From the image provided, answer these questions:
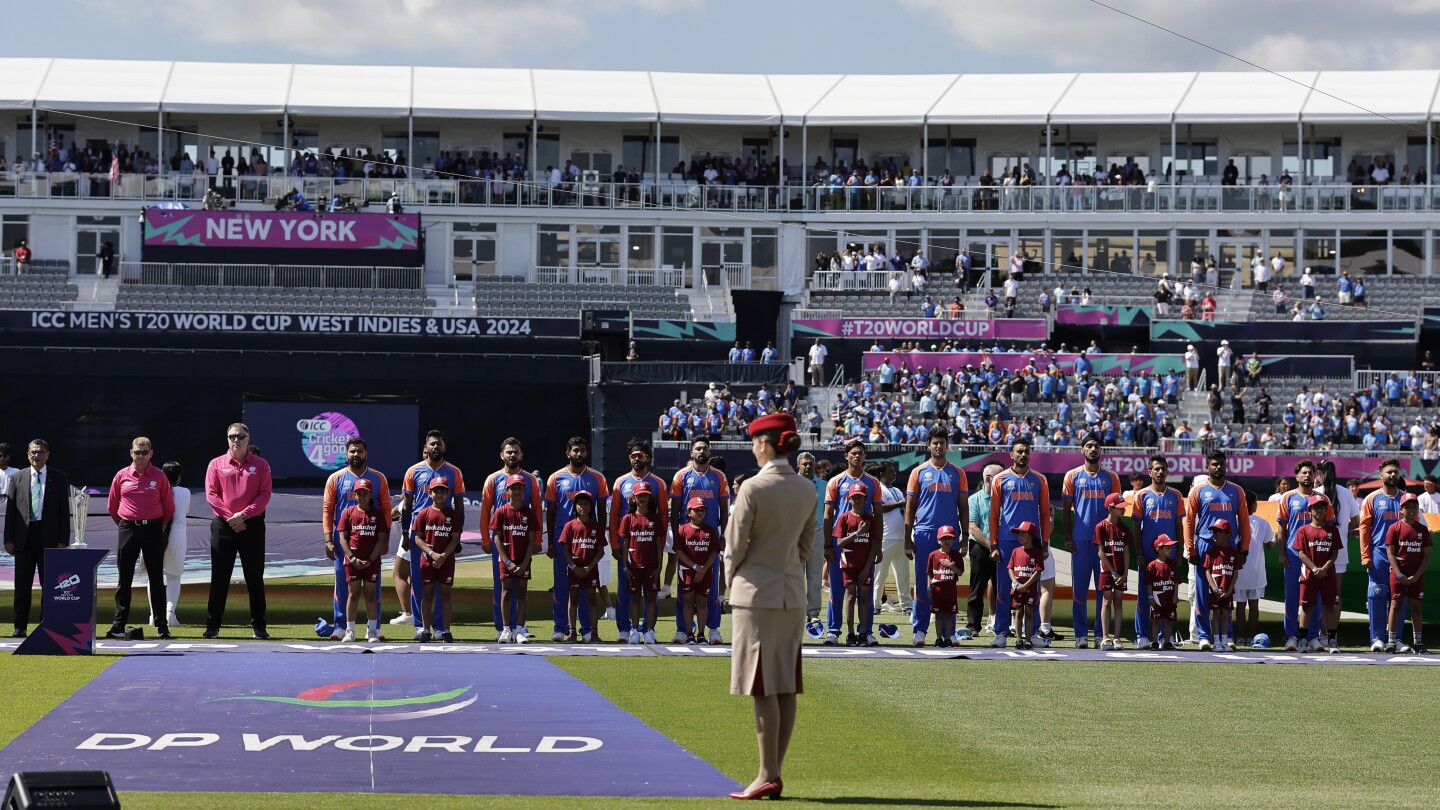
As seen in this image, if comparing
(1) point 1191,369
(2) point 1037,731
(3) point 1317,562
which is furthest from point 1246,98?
(2) point 1037,731

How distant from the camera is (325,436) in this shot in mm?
39875

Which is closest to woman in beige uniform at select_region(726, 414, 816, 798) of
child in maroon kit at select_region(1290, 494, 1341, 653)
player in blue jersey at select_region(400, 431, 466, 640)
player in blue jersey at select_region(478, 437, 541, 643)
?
player in blue jersey at select_region(478, 437, 541, 643)

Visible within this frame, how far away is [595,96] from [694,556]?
40.7 meters

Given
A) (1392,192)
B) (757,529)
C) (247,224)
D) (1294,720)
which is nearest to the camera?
(757,529)

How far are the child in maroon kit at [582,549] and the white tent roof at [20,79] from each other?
136 ft

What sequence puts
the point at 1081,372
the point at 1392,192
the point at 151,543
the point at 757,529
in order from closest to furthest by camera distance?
the point at 757,529 < the point at 151,543 < the point at 1081,372 < the point at 1392,192

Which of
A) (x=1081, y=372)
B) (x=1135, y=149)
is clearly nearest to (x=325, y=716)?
(x=1081, y=372)

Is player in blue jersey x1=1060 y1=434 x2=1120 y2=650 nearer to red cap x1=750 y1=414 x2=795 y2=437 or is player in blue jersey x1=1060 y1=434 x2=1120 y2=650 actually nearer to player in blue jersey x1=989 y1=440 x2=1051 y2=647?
player in blue jersey x1=989 y1=440 x2=1051 y2=647

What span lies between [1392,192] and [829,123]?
1647cm

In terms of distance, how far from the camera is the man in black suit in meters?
15.8

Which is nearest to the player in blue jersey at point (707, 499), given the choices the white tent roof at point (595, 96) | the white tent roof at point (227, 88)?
the white tent roof at point (595, 96)

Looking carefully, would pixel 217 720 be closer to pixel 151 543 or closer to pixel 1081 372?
pixel 151 543

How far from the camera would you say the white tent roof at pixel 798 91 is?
5438 centimetres

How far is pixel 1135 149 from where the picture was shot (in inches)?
2165
